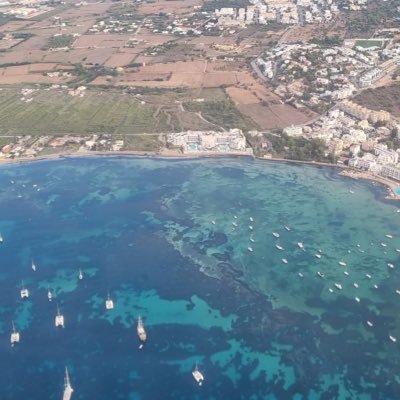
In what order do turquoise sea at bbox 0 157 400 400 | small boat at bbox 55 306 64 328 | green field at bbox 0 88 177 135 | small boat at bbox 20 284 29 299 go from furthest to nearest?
green field at bbox 0 88 177 135 < small boat at bbox 20 284 29 299 < small boat at bbox 55 306 64 328 < turquoise sea at bbox 0 157 400 400

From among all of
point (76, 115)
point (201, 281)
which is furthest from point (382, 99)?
point (201, 281)

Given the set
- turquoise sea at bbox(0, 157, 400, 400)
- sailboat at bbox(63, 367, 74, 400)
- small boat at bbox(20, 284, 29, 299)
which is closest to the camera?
sailboat at bbox(63, 367, 74, 400)

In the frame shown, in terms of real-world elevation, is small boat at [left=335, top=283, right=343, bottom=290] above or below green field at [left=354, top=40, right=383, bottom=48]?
above

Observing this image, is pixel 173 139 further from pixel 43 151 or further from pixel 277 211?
pixel 277 211

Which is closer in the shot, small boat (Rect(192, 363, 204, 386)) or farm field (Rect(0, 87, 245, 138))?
Result: small boat (Rect(192, 363, 204, 386))

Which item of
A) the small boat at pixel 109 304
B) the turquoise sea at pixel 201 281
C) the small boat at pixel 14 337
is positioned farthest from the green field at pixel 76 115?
the small boat at pixel 14 337

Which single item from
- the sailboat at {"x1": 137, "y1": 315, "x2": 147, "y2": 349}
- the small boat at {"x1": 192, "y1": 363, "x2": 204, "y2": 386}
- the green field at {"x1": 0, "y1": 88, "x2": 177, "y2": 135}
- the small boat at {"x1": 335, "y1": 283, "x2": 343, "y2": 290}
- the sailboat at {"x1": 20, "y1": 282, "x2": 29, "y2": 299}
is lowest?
the green field at {"x1": 0, "y1": 88, "x2": 177, "y2": 135}

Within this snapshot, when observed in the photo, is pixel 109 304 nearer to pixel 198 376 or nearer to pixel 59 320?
pixel 59 320

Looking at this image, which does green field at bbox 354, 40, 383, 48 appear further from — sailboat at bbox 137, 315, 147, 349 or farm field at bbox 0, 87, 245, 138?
sailboat at bbox 137, 315, 147, 349

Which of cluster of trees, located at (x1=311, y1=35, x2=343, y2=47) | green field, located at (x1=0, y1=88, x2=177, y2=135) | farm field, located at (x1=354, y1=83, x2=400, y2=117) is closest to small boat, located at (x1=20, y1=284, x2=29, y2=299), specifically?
green field, located at (x1=0, y1=88, x2=177, y2=135)
